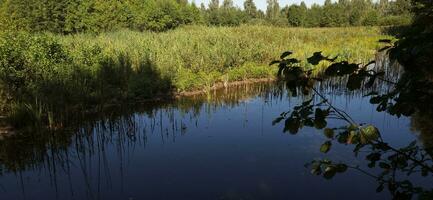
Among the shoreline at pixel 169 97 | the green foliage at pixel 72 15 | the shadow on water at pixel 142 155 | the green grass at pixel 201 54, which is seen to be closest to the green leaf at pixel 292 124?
the shadow on water at pixel 142 155

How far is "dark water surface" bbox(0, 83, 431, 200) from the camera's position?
6016 mm

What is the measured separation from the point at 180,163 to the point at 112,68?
243 inches

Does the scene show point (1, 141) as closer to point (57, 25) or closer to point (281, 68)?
point (281, 68)

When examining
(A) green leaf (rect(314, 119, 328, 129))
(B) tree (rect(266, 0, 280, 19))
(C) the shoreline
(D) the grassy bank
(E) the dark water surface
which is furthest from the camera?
(B) tree (rect(266, 0, 280, 19))

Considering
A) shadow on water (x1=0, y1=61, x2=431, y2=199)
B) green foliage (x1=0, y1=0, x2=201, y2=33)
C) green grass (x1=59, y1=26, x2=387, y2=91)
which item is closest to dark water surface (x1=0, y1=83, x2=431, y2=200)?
shadow on water (x1=0, y1=61, x2=431, y2=199)

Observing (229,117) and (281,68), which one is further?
(229,117)

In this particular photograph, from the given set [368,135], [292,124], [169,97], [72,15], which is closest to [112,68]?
[169,97]

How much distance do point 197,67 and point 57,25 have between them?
19902 mm

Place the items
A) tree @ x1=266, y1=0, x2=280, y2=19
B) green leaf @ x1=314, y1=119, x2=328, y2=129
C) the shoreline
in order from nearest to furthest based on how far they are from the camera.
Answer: green leaf @ x1=314, y1=119, x2=328, y2=129 < the shoreline < tree @ x1=266, y1=0, x2=280, y2=19

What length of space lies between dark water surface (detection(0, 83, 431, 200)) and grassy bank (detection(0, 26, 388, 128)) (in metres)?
1.01

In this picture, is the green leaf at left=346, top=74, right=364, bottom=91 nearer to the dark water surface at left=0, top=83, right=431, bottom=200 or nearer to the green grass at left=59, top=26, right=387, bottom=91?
the dark water surface at left=0, top=83, right=431, bottom=200

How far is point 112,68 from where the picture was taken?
12242 mm

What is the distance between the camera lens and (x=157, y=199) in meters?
5.81

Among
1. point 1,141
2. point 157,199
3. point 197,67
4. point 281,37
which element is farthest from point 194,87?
point 281,37
